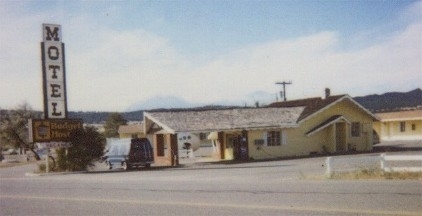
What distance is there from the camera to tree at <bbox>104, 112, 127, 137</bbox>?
85300mm

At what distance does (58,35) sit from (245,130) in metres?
15.3

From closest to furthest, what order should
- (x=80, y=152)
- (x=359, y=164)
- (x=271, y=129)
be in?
(x=359, y=164), (x=80, y=152), (x=271, y=129)

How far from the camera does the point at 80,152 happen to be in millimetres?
33438

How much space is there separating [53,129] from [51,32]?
6739 mm

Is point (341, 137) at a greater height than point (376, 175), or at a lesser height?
greater

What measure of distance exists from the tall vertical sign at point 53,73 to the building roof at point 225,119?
6.96 meters

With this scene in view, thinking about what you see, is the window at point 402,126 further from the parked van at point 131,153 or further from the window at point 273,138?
the parked van at point 131,153

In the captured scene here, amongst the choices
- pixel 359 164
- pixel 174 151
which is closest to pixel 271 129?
pixel 174 151

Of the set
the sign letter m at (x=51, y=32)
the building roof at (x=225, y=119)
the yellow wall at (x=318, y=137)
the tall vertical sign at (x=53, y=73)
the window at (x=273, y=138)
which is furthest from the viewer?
the window at (x=273, y=138)

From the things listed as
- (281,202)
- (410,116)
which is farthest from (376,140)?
(281,202)

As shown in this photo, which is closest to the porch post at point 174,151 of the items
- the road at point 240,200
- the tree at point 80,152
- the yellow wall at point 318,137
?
the tree at point 80,152

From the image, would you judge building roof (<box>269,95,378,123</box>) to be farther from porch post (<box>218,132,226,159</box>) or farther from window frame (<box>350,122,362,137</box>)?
porch post (<box>218,132,226,159</box>)

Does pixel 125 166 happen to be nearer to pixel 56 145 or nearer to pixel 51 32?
pixel 56 145

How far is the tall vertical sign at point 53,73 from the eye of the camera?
34.0 m
